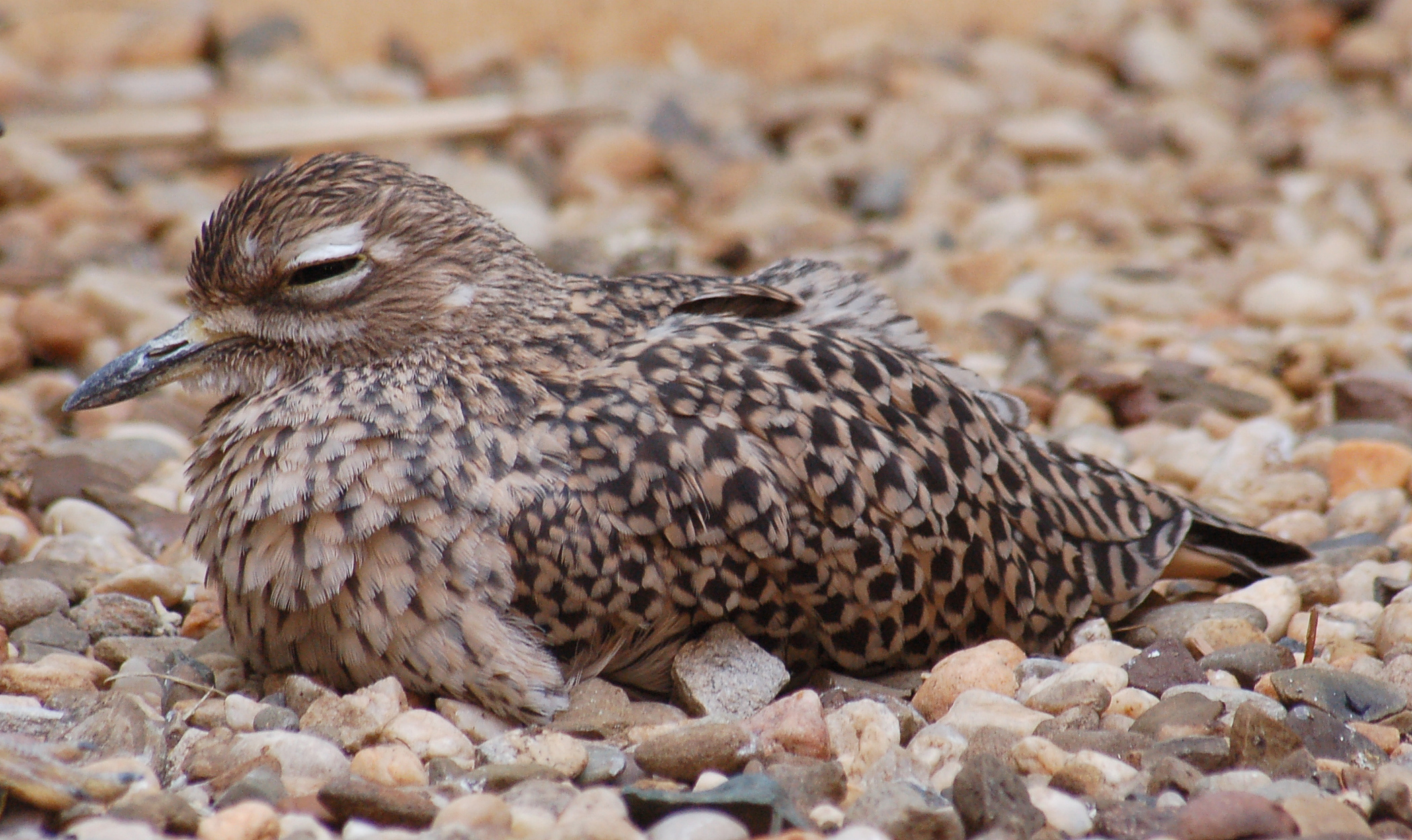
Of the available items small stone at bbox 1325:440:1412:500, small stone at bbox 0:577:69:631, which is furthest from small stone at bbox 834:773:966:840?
small stone at bbox 1325:440:1412:500

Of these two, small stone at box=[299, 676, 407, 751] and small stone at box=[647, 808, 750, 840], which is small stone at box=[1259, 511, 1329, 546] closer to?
small stone at box=[647, 808, 750, 840]

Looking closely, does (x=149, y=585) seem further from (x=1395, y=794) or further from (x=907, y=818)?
(x=1395, y=794)

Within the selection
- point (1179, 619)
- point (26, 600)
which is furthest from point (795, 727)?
point (26, 600)

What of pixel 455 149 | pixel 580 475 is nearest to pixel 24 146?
pixel 455 149

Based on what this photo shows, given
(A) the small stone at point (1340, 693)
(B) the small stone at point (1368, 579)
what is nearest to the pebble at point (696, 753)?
(A) the small stone at point (1340, 693)

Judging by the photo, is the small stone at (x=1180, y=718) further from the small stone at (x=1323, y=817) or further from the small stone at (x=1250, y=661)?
the small stone at (x=1323, y=817)

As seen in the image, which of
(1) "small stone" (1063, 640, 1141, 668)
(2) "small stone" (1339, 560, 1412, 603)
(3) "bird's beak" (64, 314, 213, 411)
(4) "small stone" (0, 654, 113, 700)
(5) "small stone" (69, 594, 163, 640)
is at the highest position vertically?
(3) "bird's beak" (64, 314, 213, 411)

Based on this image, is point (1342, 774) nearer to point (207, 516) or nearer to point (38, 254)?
point (207, 516)
